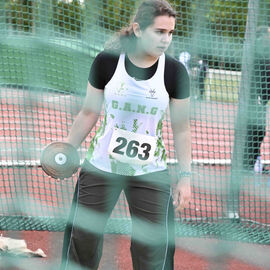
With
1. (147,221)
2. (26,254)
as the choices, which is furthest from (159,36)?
Result: (26,254)

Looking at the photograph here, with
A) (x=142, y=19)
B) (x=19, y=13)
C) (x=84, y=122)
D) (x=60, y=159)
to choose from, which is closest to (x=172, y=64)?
(x=142, y=19)

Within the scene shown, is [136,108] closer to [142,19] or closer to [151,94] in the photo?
[151,94]

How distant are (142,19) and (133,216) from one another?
0.85m

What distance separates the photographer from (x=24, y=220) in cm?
419

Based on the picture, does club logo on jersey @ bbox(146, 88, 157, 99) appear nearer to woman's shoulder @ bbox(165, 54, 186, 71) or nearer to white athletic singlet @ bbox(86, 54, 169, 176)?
white athletic singlet @ bbox(86, 54, 169, 176)

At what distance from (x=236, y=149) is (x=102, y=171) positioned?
2112 millimetres

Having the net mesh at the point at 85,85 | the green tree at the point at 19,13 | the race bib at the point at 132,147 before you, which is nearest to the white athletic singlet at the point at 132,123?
the race bib at the point at 132,147

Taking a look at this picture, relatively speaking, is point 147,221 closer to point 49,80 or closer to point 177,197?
point 177,197

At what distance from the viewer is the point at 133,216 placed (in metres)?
2.46

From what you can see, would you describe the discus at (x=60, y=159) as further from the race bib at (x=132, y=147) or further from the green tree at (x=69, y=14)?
the green tree at (x=69, y=14)

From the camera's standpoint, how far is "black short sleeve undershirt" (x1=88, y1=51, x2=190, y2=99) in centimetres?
241

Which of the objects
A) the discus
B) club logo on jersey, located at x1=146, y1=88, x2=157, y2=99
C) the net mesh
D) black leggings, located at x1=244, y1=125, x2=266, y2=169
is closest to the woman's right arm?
the discus

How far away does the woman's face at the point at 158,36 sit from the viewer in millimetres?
2305

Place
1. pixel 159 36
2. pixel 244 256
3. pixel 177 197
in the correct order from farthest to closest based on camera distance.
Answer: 1. pixel 244 256
2. pixel 177 197
3. pixel 159 36
